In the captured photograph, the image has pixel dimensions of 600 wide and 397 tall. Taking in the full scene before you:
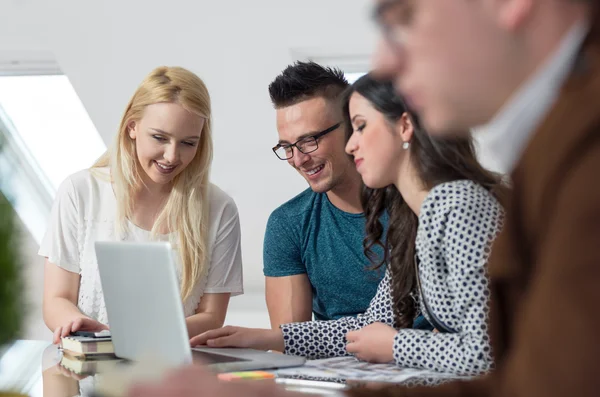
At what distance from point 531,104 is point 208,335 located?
1368mm

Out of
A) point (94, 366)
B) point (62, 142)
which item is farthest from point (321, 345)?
point (62, 142)

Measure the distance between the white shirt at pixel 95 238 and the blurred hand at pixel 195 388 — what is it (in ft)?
6.34

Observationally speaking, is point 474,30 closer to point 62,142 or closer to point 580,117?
point 580,117

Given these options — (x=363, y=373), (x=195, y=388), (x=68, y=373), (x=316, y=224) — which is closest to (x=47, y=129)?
(x=316, y=224)

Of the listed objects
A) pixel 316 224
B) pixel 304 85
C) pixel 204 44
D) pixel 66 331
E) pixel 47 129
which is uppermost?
pixel 204 44

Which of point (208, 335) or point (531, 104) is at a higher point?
point (531, 104)

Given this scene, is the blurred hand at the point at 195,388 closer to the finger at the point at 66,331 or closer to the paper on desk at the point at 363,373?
the paper on desk at the point at 363,373

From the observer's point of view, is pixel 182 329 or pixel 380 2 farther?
pixel 182 329

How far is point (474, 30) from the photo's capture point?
73 cm

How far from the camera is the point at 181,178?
112 inches

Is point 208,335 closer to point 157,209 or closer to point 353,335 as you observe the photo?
point 353,335

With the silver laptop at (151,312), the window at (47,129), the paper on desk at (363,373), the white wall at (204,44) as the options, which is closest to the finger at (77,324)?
the silver laptop at (151,312)

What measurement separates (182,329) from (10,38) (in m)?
4.72

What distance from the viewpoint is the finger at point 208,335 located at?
76.1 inches
